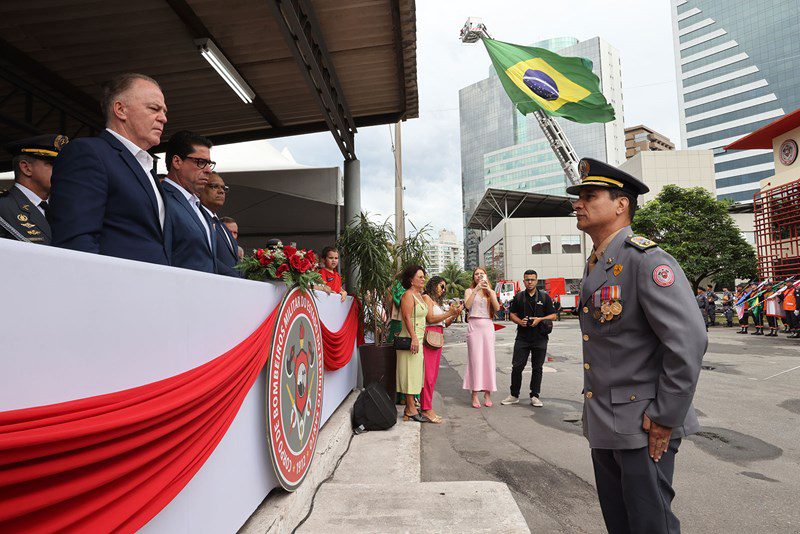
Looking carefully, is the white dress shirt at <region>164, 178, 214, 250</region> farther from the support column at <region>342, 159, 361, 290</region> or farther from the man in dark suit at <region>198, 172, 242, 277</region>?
the support column at <region>342, 159, 361, 290</region>

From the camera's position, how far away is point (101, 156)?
1.62 meters

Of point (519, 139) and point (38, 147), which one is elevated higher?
point (519, 139)

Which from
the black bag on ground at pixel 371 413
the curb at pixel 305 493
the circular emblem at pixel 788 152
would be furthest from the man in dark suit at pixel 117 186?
the circular emblem at pixel 788 152

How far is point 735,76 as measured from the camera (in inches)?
3597

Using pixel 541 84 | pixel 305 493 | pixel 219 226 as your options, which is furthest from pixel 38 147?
pixel 541 84

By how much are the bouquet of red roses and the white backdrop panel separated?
14.1 inches

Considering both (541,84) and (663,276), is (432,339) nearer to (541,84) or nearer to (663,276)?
(663,276)

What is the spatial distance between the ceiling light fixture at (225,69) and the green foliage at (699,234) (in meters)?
25.9

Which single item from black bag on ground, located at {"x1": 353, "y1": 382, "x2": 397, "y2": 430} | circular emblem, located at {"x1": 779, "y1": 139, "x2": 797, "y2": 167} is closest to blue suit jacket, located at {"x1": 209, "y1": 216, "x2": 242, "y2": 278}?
black bag on ground, located at {"x1": 353, "y1": 382, "x2": 397, "y2": 430}

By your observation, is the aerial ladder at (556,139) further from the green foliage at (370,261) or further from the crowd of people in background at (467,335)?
the green foliage at (370,261)

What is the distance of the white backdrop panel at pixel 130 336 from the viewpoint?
0.94m

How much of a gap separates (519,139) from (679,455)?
4682 inches

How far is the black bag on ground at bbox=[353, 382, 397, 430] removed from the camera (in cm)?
484

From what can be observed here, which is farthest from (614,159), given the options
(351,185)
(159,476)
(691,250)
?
(159,476)
